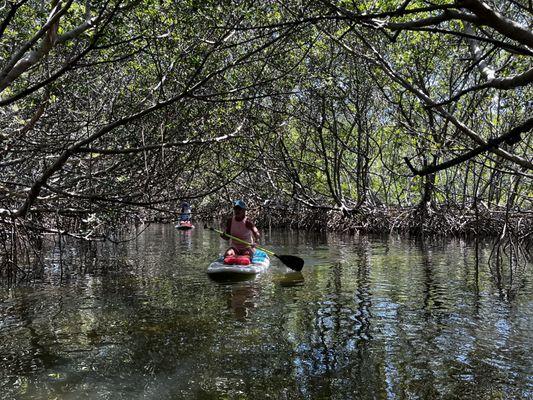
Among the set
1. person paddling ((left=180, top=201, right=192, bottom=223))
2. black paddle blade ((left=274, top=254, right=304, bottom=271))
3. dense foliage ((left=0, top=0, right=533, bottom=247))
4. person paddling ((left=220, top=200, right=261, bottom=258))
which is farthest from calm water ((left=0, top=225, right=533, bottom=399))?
dense foliage ((left=0, top=0, right=533, bottom=247))

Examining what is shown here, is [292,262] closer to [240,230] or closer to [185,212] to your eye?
[240,230]

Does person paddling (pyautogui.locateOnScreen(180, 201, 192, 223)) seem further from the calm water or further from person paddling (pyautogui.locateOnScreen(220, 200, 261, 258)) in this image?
the calm water

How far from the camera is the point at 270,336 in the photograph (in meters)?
5.75

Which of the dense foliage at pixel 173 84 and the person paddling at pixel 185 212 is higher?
the dense foliage at pixel 173 84

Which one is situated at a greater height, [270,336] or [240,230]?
[240,230]

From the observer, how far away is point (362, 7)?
Result: 8.84 m

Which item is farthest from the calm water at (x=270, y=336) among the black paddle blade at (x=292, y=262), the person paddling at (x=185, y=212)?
the person paddling at (x=185, y=212)

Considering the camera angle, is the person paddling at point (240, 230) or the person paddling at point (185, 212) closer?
the person paddling at point (185, 212)

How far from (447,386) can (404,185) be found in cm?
1692

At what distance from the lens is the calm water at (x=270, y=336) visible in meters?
4.35

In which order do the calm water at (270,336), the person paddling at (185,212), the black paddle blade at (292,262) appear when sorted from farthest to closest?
the black paddle blade at (292,262)
the person paddling at (185,212)
the calm water at (270,336)

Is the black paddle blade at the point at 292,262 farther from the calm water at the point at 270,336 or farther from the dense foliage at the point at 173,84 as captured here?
the dense foliage at the point at 173,84

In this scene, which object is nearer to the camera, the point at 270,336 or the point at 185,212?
the point at 270,336

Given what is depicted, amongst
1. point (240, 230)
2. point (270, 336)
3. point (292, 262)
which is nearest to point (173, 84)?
point (240, 230)
